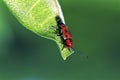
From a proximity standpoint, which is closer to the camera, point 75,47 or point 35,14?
point 35,14

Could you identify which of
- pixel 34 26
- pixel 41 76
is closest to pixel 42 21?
pixel 34 26

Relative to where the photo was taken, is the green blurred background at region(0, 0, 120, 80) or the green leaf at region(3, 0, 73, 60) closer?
the green leaf at region(3, 0, 73, 60)

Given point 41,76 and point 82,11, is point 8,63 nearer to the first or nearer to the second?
point 41,76

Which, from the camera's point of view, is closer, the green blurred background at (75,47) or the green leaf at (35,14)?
the green leaf at (35,14)
